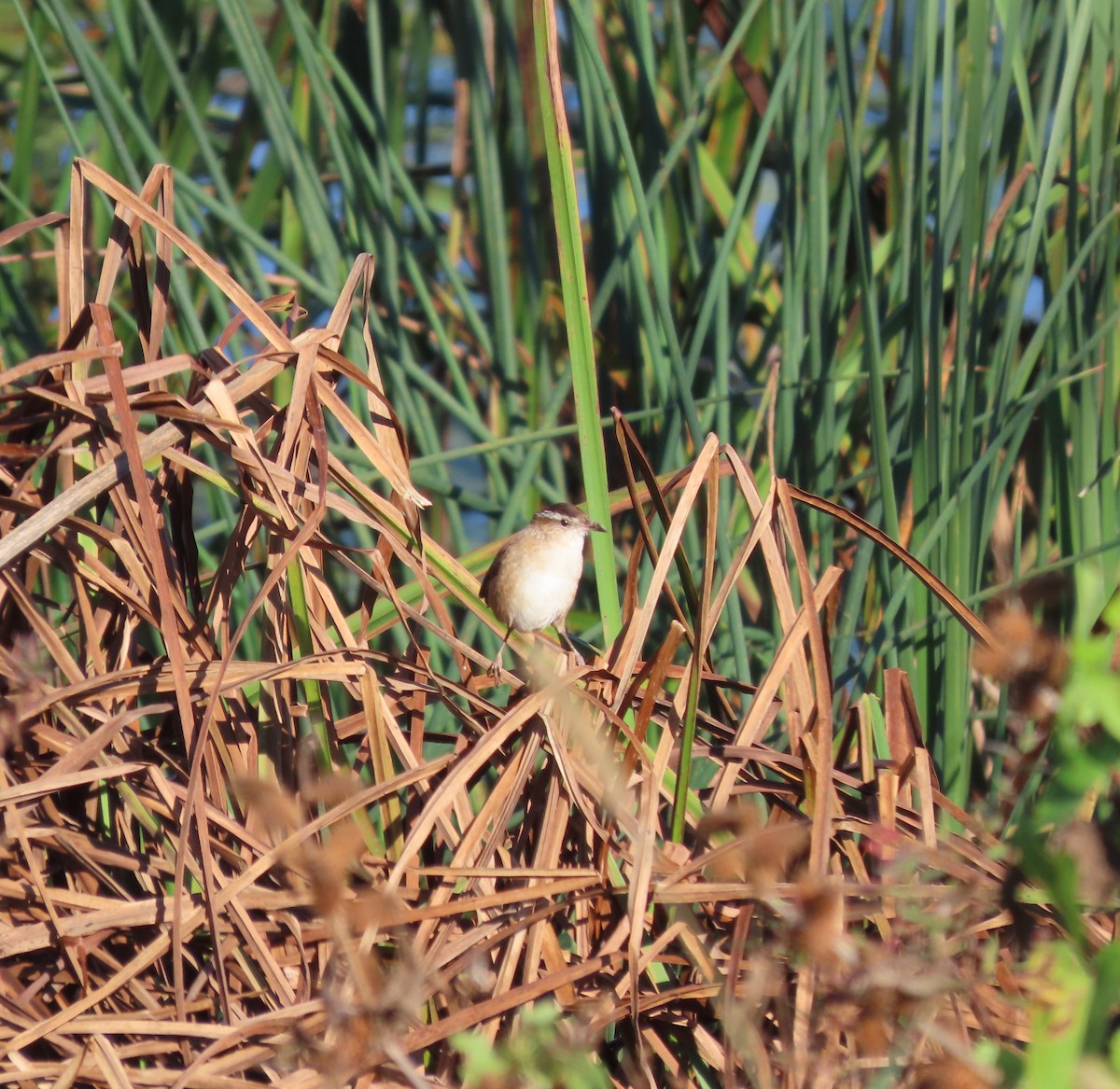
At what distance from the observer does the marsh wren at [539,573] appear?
125 inches

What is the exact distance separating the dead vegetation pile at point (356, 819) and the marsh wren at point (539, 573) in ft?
4.16

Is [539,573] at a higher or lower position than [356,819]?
lower

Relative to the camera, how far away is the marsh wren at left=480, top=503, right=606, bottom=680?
3188mm

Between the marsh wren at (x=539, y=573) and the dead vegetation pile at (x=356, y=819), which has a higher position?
the dead vegetation pile at (x=356, y=819)

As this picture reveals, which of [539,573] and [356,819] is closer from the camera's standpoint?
[356,819]

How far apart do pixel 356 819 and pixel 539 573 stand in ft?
5.40

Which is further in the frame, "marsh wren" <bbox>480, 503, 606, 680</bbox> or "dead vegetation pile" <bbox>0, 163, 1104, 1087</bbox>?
"marsh wren" <bbox>480, 503, 606, 680</bbox>

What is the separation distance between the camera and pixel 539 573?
3203mm

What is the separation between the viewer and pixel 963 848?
1.59 metres

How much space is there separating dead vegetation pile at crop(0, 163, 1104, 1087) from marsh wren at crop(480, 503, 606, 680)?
1269mm

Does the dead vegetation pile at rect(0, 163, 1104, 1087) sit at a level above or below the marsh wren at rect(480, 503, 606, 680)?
above

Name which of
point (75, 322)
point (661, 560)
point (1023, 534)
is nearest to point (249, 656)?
point (75, 322)

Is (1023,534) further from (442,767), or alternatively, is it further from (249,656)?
(442,767)

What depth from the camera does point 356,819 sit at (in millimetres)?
1594
